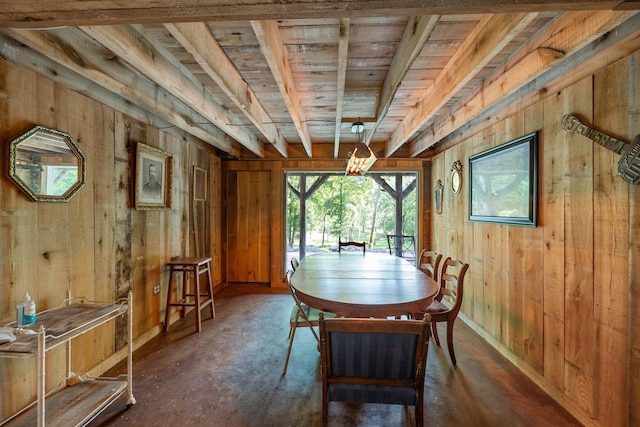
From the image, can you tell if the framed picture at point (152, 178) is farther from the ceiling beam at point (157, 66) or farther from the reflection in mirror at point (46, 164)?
the ceiling beam at point (157, 66)

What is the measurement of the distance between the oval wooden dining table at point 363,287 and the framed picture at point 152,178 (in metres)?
1.65

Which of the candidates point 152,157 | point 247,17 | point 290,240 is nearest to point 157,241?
point 152,157

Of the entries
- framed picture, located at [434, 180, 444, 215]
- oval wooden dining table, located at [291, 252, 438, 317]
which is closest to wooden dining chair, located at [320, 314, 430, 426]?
oval wooden dining table, located at [291, 252, 438, 317]

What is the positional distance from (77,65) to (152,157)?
1.20 meters

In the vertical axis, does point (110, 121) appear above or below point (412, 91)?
below

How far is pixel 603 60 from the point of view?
1.57 meters

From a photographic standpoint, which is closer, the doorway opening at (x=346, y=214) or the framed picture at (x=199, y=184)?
the framed picture at (x=199, y=184)

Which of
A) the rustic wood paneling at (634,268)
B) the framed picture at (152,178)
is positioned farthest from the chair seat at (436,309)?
the framed picture at (152,178)

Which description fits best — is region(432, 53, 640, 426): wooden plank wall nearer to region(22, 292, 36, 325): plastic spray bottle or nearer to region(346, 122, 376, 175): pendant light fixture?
region(346, 122, 376, 175): pendant light fixture

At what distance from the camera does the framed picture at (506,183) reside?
212 cm

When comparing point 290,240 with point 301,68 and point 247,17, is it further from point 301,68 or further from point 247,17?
point 247,17

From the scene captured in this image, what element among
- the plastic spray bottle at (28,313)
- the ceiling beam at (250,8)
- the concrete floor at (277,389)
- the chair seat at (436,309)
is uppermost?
the ceiling beam at (250,8)

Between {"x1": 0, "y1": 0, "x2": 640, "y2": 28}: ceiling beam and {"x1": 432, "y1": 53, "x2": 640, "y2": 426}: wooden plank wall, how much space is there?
86 cm

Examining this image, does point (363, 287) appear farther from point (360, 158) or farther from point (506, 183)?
point (506, 183)
